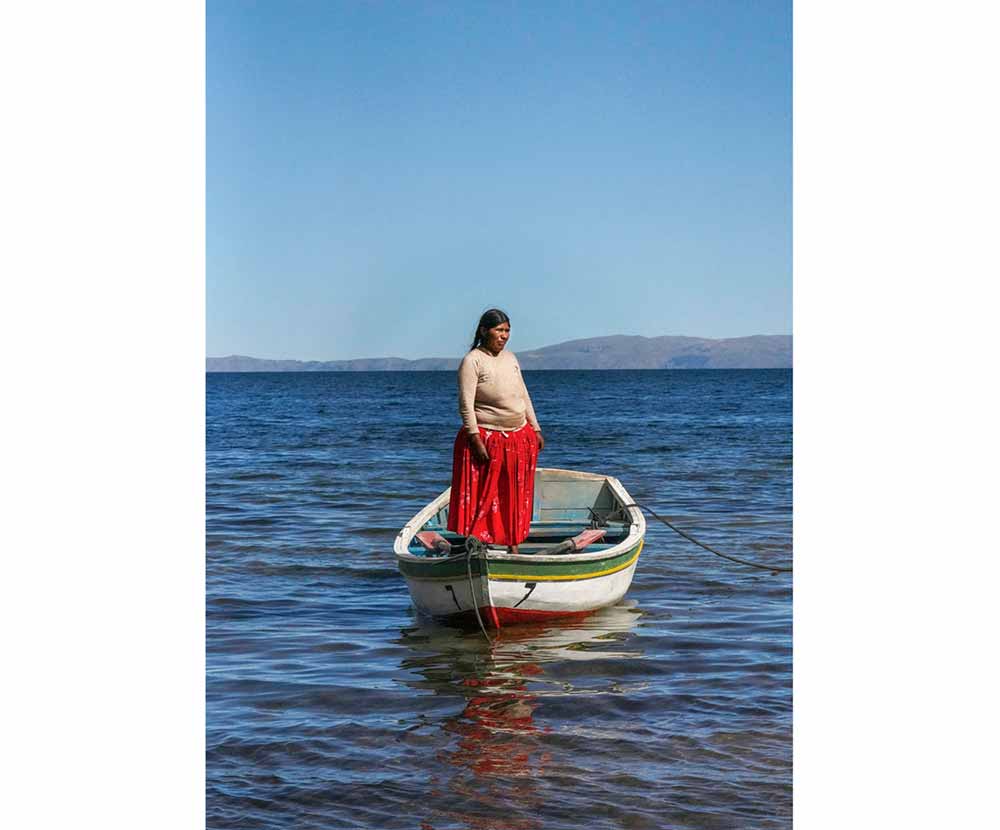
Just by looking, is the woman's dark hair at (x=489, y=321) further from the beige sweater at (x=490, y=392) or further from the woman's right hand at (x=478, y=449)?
the woman's right hand at (x=478, y=449)

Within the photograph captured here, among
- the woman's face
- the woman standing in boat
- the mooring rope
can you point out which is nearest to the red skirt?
the woman standing in boat

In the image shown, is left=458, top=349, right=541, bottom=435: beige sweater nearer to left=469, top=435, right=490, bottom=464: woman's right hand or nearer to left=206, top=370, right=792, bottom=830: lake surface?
left=469, top=435, right=490, bottom=464: woman's right hand

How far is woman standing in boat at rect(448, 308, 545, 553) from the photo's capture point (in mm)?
5949

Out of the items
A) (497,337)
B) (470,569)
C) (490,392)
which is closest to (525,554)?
(470,569)

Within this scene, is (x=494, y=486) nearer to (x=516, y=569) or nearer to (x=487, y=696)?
(x=516, y=569)

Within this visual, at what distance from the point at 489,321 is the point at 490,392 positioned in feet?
1.30

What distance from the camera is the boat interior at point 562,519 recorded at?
296 inches

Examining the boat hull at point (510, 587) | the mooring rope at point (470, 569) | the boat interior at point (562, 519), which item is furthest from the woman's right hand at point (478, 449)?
the boat interior at point (562, 519)

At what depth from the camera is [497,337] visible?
19.4 feet
